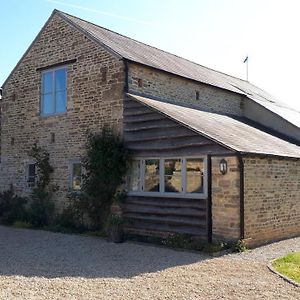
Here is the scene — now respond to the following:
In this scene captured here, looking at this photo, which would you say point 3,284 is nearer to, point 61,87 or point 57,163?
point 57,163

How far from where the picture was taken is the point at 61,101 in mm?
16125

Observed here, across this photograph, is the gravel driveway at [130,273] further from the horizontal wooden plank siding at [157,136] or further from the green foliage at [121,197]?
the horizontal wooden plank siding at [157,136]

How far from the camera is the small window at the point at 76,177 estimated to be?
15.1m

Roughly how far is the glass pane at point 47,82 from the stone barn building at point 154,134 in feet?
0.14

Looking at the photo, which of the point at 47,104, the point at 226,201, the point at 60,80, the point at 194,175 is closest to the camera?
the point at 226,201

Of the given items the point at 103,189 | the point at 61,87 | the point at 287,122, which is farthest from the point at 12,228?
the point at 287,122

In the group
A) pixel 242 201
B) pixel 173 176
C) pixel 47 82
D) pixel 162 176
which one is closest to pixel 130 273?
pixel 242 201

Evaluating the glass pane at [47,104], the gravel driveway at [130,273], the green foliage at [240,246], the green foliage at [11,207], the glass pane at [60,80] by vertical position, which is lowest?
the gravel driveway at [130,273]

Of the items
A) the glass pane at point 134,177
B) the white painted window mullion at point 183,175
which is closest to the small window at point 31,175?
the glass pane at point 134,177

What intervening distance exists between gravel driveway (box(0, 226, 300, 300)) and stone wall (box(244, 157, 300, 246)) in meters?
0.67

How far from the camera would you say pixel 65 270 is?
8.51m

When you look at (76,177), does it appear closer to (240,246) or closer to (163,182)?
(163,182)

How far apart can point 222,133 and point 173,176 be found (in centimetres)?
202

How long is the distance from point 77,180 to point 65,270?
691 centimetres
